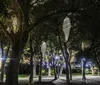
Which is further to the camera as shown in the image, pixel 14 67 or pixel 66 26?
pixel 66 26

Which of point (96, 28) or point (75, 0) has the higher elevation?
point (75, 0)

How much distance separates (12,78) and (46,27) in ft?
36.4

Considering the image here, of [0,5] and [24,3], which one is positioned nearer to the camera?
[0,5]

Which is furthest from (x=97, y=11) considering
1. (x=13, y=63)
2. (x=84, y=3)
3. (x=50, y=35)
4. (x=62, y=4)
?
(x=50, y=35)

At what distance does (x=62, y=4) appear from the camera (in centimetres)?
1638

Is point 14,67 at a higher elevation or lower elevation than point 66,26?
lower

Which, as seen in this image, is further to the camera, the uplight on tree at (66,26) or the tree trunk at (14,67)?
the uplight on tree at (66,26)

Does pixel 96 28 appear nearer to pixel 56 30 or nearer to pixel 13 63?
pixel 13 63

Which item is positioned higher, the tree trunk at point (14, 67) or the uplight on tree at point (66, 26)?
the uplight on tree at point (66, 26)

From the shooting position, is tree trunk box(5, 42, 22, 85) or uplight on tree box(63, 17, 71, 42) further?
uplight on tree box(63, 17, 71, 42)

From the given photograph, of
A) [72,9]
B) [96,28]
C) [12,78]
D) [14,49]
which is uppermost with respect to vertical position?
[72,9]

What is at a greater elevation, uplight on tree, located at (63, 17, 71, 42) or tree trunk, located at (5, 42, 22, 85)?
uplight on tree, located at (63, 17, 71, 42)

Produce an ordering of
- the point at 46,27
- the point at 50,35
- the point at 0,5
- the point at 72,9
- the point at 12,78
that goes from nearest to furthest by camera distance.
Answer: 1. the point at 0,5
2. the point at 12,78
3. the point at 72,9
4. the point at 46,27
5. the point at 50,35

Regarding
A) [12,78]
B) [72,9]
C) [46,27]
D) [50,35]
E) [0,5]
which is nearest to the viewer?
[0,5]
